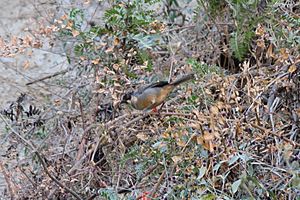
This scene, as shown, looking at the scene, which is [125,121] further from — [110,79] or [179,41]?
[179,41]

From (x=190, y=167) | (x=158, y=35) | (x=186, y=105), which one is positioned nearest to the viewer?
(x=190, y=167)

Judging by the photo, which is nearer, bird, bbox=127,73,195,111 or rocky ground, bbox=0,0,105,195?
bird, bbox=127,73,195,111

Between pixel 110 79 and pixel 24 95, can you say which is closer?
pixel 110 79

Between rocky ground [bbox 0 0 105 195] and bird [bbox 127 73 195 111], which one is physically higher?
bird [bbox 127 73 195 111]

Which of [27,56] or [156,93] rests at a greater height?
[156,93]

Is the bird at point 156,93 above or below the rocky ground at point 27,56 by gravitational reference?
above

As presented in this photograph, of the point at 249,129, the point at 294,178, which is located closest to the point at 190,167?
the point at 249,129

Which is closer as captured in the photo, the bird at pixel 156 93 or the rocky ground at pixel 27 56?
→ the bird at pixel 156 93

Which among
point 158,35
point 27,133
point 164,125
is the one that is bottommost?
point 27,133

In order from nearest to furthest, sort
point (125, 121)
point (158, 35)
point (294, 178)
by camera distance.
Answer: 1. point (294, 178)
2. point (125, 121)
3. point (158, 35)

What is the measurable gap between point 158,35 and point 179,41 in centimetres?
22

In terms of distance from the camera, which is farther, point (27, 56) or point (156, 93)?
point (27, 56)

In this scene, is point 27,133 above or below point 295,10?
below

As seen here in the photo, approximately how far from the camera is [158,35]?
3330 mm
